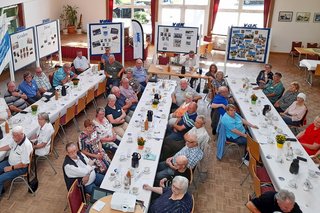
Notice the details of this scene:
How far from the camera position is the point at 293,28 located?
1564cm

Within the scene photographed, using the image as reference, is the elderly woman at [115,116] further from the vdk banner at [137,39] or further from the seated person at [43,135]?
the vdk banner at [137,39]

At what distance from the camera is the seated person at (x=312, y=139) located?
19.8 ft

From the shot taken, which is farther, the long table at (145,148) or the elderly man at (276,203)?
the long table at (145,148)

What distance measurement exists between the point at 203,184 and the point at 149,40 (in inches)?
488

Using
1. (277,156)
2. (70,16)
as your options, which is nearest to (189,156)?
(277,156)

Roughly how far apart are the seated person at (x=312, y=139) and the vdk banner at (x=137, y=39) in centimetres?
793

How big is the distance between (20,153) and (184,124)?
2.99 metres

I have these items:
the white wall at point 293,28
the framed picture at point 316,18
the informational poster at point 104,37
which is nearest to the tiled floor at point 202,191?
the informational poster at point 104,37

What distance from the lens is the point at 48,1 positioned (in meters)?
16.0

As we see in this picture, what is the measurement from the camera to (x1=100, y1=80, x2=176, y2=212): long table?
4.62m

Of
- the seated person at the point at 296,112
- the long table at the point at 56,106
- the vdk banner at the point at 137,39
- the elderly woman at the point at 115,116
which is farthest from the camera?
the vdk banner at the point at 137,39

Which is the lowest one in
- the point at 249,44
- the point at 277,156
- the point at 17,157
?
the point at 17,157

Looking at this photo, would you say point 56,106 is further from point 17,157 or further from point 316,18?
point 316,18

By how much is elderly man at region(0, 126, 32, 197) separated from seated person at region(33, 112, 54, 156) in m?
0.50
